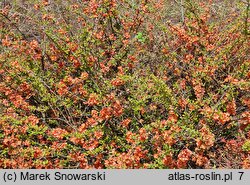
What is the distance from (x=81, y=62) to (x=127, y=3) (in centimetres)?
118

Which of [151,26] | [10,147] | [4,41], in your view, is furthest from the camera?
[151,26]

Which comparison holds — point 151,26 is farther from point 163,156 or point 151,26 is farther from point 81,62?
point 163,156

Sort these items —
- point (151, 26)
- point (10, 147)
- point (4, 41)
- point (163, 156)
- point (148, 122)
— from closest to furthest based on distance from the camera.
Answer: point (163, 156), point (10, 147), point (148, 122), point (4, 41), point (151, 26)

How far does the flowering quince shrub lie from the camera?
3.50 metres

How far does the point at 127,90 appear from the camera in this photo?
3.82 meters

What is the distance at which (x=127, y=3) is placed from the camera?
469 cm

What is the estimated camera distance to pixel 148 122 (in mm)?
3943

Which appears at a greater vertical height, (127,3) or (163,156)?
(127,3)

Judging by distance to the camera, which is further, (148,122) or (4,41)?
(4,41)

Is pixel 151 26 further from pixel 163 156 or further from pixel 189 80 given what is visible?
pixel 163 156

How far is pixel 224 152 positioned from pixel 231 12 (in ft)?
6.84

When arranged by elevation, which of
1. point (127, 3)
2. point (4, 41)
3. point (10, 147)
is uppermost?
point (127, 3)

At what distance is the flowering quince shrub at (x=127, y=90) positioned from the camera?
3.50m

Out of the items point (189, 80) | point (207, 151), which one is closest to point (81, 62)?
point (189, 80)
